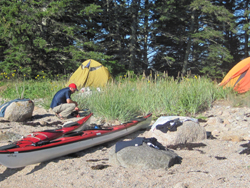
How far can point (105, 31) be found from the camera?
19.3 m

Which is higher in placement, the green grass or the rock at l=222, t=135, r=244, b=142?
the green grass

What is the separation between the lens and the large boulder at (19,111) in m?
6.35

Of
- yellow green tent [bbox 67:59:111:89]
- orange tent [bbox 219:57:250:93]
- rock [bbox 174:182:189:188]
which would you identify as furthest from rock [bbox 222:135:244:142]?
yellow green tent [bbox 67:59:111:89]

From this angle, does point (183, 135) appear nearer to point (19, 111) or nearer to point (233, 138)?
point (233, 138)

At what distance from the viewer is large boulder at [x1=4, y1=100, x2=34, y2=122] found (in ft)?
20.8

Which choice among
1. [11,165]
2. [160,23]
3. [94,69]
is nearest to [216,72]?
[160,23]

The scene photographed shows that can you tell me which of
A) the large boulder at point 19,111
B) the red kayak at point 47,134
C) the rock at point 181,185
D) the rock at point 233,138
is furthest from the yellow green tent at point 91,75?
the rock at point 181,185

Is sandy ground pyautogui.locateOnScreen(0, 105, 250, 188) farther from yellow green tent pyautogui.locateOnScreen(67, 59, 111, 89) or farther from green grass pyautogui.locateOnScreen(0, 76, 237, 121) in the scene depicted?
yellow green tent pyautogui.locateOnScreen(67, 59, 111, 89)

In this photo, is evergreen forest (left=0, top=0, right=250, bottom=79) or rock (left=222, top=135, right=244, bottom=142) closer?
rock (left=222, top=135, right=244, bottom=142)

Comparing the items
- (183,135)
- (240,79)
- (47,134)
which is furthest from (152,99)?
(240,79)

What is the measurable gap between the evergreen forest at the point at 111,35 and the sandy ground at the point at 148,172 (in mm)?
6333

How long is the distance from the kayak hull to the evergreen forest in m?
6.53

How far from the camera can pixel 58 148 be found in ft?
12.8

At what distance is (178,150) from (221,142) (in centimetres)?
94
